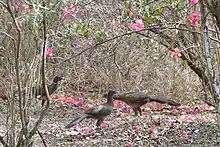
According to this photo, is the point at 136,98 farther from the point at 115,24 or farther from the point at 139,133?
the point at 115,24

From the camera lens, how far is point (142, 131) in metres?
6.99

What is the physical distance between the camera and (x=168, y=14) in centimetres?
780

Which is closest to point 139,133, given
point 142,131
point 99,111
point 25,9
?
point 142,131

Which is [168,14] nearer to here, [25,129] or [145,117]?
[145,117]

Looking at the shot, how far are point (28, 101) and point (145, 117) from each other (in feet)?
11.7

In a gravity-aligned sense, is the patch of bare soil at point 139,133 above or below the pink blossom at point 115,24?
below

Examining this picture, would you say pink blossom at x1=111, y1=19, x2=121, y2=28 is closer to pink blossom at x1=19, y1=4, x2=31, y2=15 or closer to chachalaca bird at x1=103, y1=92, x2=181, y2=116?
chachalaca bird at x1=103, y1=92, x2=181, y2=116

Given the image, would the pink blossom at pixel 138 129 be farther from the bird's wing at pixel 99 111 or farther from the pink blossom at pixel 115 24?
the pink blossom at pixel 115 24

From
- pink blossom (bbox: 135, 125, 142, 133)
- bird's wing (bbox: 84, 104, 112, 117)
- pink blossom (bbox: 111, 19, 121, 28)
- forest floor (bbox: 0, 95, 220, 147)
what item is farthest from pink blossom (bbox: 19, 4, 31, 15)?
pink blossom (bbox: 111, 19, 121, 28)

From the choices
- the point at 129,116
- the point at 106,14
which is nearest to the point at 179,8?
the point at 129,116

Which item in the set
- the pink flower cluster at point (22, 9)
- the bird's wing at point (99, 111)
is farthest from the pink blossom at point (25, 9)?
the bird's wing at point (99, 111)

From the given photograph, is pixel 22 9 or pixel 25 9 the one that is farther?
pixel 22 9

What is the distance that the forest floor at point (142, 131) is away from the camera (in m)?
6.46

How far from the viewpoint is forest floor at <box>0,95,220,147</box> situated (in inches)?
255
